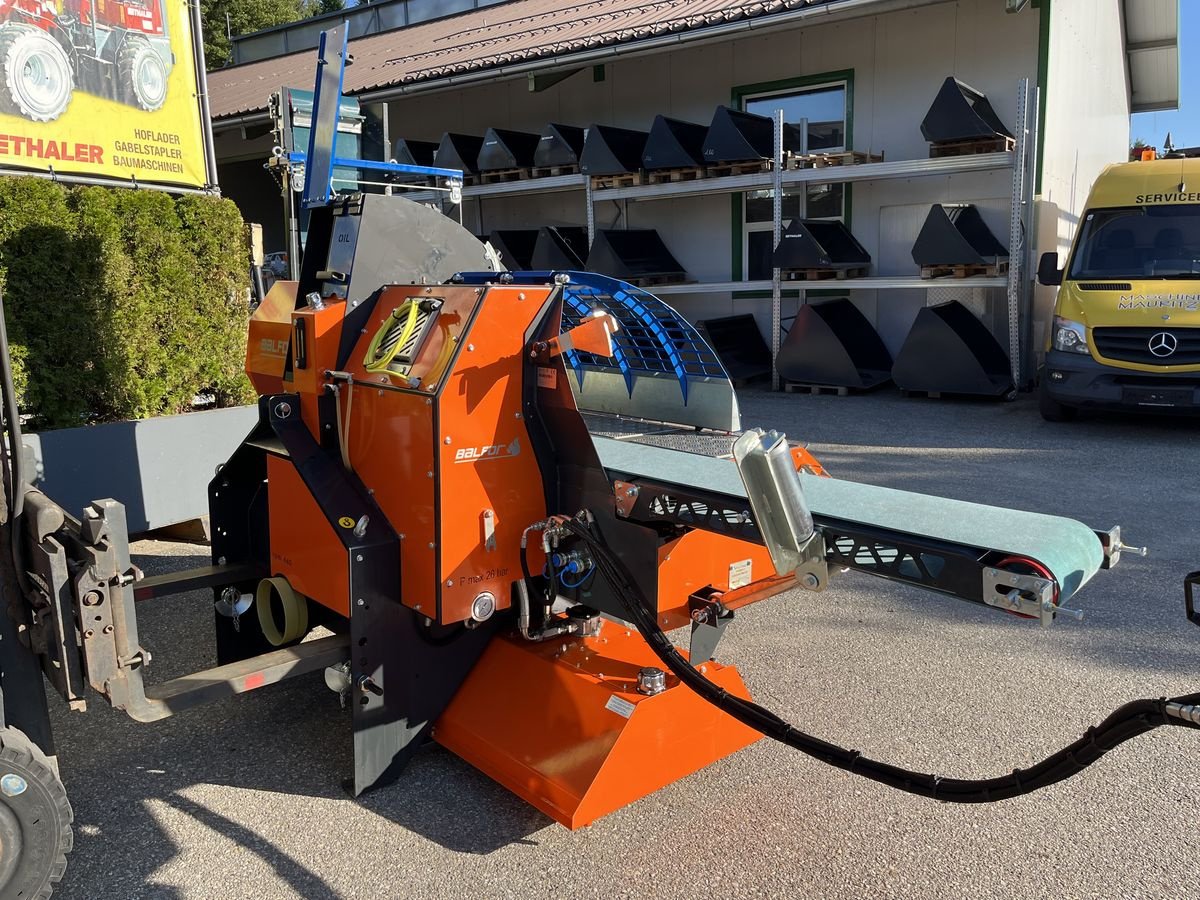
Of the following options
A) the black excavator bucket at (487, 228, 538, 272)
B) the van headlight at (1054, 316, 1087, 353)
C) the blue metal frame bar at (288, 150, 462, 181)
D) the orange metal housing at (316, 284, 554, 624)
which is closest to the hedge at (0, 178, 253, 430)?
the blue metal frame bar at (288, 150, 462, 181)

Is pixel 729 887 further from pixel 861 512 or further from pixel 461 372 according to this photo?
pixel 461 372

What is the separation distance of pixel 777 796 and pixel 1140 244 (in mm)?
8329

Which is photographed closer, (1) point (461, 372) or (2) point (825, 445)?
(1) point (461, 372)

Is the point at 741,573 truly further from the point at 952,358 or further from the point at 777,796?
the point at 952,358

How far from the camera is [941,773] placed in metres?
3.34

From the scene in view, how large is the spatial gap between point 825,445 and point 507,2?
14108 millimetres

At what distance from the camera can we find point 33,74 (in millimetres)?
6723

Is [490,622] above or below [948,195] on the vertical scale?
below

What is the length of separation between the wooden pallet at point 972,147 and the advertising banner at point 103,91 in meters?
7.76

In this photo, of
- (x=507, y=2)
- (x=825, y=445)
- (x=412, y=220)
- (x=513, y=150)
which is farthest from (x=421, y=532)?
(x=507, y=2)

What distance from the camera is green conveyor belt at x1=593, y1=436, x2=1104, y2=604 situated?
7.66 feet

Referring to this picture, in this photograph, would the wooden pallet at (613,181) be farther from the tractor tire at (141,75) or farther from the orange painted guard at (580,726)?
the orange painted guard at (580,726)

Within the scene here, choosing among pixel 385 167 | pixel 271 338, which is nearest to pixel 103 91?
pixel 385 167

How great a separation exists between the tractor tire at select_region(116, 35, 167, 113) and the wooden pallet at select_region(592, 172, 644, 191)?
6.96 metres
